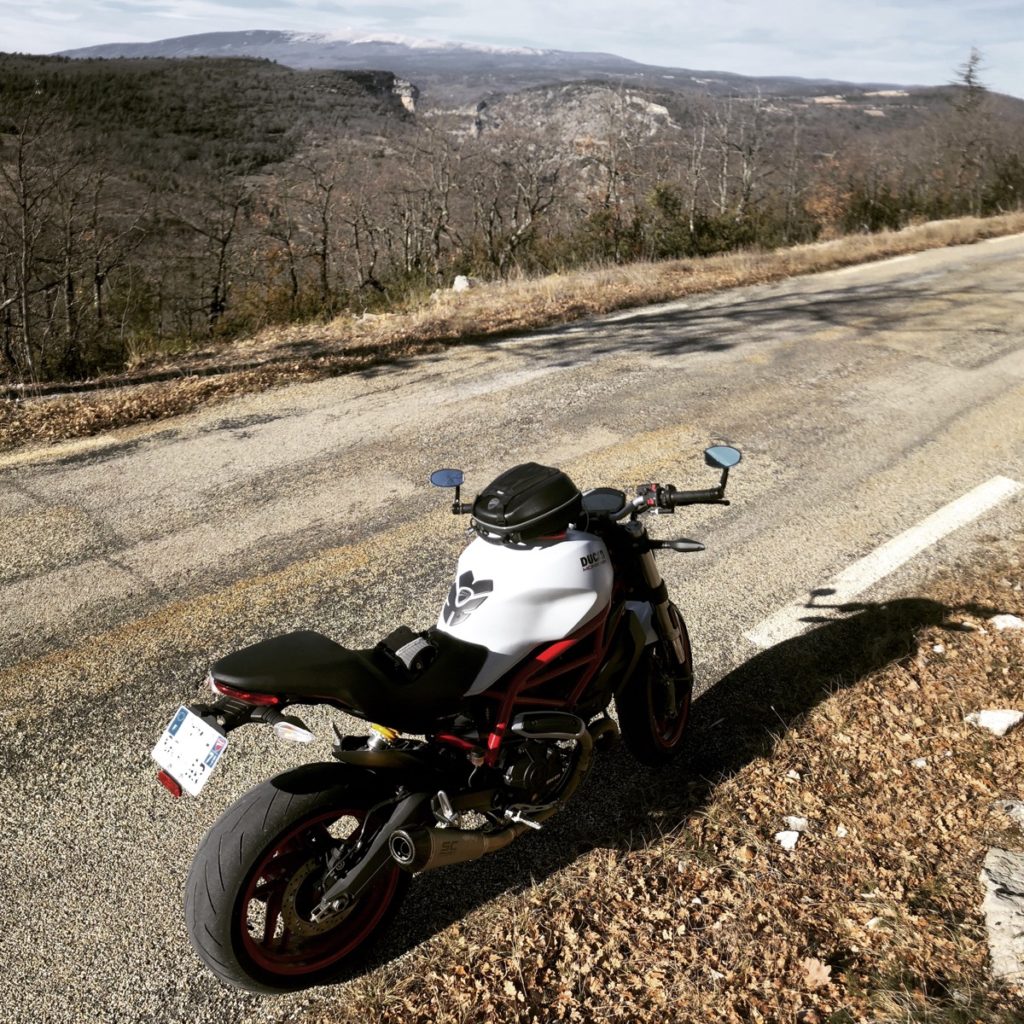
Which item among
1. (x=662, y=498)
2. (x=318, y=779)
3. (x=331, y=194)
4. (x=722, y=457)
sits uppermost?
(x=722, y=457)

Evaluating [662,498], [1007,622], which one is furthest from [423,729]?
[1007,622]

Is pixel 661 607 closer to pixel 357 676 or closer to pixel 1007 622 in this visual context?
pixel 357 676

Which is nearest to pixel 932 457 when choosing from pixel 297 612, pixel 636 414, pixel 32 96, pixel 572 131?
pixel 636 414

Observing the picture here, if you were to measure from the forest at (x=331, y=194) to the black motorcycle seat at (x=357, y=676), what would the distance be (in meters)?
8.58

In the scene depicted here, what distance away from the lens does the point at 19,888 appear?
119 inches

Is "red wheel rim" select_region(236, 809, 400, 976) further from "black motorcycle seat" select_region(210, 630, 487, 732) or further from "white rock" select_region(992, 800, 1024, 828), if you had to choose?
"white rock" select_region(992, 800, 1024, 828)

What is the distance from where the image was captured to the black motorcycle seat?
2.32 m

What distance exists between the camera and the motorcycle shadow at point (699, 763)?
120 inches

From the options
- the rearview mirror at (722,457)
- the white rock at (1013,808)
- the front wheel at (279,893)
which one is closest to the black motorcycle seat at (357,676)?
the front wheel at (279,893)

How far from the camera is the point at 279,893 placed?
8.38ft

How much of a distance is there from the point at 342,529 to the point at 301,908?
3283mm

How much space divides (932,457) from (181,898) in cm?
649

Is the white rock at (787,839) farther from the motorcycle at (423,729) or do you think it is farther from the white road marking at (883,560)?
the white road marking at (883,560)

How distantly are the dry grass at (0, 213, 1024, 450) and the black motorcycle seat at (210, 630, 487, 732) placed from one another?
5.63 metres
